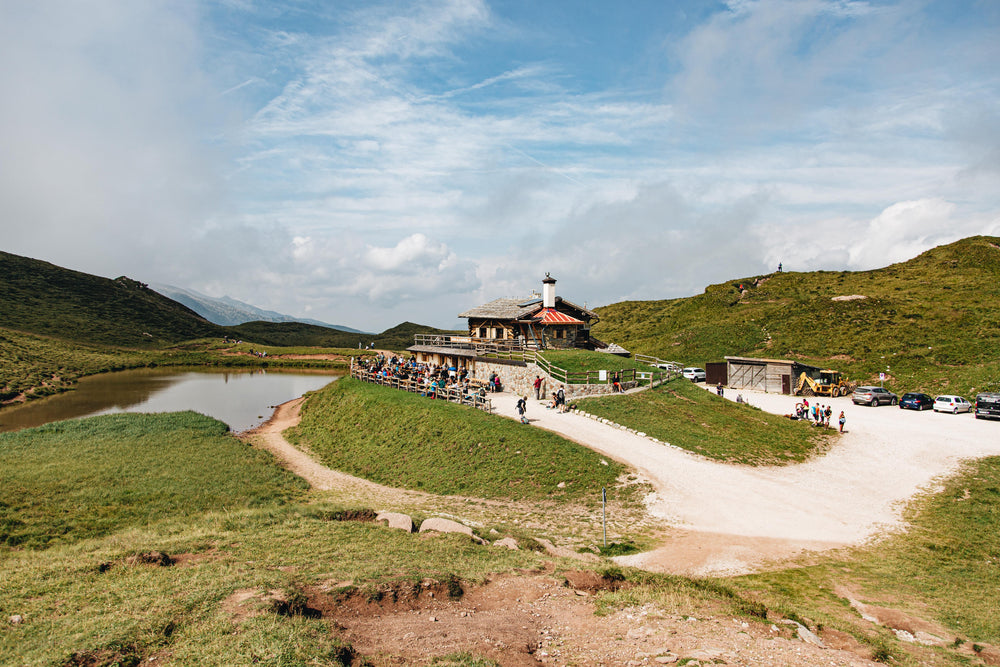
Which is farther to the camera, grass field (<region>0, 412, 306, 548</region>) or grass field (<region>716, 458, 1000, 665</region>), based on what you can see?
grass field (<region>0, 412, 306, 548</region>)

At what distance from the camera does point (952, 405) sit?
39.0 m

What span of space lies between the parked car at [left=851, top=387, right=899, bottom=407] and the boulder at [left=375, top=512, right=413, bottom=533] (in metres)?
45.4

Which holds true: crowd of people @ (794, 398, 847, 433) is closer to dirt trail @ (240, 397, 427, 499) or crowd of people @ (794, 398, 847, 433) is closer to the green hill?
dirt trail @ (240, 397, 427, 499)

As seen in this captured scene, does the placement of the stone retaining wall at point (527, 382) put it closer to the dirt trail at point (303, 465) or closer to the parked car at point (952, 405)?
the dirt trail at point (303, 465)

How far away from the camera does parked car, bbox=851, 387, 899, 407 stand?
43.7 m

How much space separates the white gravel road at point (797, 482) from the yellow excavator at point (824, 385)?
42.3ft

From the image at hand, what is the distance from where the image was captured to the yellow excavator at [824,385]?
160 ft

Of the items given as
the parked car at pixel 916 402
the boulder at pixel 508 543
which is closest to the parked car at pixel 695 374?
the parked car at pixel 916 402

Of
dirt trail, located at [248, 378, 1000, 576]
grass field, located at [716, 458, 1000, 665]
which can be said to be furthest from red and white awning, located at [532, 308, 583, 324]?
grass field, located at [716, 458, 1000, 665]

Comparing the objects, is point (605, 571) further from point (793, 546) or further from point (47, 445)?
point (47, 445)

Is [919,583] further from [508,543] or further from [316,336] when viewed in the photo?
[316,336]

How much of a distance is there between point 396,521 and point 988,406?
45.1 metres

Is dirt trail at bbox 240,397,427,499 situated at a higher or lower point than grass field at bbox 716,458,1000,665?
lower

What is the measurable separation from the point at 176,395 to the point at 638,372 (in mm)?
55887
